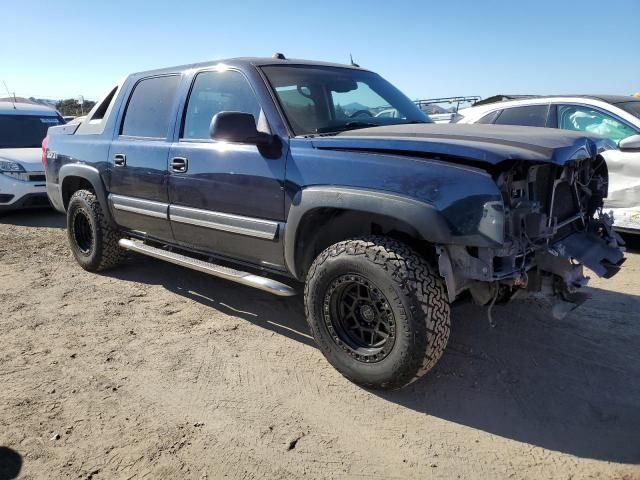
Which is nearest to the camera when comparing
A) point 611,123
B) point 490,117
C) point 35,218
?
point 611,123

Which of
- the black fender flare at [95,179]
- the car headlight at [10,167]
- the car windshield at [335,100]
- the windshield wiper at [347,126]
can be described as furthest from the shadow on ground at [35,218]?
the windshield wiper at [347,126]

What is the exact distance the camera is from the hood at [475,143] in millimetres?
2568

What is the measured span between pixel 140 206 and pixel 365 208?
237 centimetres

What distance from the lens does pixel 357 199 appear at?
2857 millimetres

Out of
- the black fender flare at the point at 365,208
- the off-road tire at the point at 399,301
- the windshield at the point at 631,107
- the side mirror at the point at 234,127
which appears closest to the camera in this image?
the black fender flare at the point at 365,208

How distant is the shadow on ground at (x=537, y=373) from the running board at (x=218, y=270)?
0.49 meters

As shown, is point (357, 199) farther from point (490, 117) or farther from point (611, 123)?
point (490, 117)

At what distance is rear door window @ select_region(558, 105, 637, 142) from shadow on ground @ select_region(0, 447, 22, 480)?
559 centimetres

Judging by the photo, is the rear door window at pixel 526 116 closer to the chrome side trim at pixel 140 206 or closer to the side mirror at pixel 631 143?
the side mirror at pixel 631 143

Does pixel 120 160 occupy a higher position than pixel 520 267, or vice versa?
pixel 120 160

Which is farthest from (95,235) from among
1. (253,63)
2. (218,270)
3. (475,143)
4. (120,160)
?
(475,143)

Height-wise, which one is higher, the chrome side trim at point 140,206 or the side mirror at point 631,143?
the side mirror at point 631,143

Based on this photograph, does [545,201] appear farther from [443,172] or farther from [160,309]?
[160,309]

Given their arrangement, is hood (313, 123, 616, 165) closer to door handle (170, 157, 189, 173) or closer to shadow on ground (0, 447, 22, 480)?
door handle (170, 157, 189, 173)
